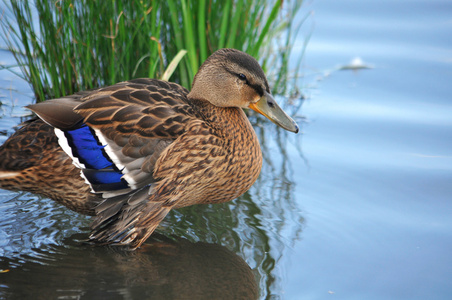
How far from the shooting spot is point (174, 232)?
13.7 feet

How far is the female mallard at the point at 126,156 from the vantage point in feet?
12.4

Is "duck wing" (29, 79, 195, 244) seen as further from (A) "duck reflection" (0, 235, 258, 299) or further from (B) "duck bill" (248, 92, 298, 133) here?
(B) "duck bill" (248, 92, 298, 133)

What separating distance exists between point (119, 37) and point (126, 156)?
1.60 m

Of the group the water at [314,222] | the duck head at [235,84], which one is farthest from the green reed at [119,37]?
the duck head at [235,84]

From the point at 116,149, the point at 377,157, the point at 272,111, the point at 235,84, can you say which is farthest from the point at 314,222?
the point at 116,149

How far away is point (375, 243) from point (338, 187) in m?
0.74

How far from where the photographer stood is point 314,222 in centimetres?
438

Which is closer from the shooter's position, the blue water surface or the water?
the water

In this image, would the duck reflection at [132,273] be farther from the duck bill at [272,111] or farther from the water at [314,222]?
the duck bill at [272,111]

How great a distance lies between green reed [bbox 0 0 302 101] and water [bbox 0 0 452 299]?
0.59 metres

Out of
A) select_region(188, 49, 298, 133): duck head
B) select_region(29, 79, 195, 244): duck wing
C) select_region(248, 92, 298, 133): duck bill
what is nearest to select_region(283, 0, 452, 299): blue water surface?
select_region(248, 92, 298, 133): duck bill

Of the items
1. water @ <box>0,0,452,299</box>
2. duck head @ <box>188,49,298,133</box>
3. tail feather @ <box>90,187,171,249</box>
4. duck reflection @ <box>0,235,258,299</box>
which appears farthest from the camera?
duck head @ <box>188,49,298,133</box>

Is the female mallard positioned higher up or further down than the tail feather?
higher up

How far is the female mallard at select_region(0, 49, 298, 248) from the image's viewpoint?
3.79m
